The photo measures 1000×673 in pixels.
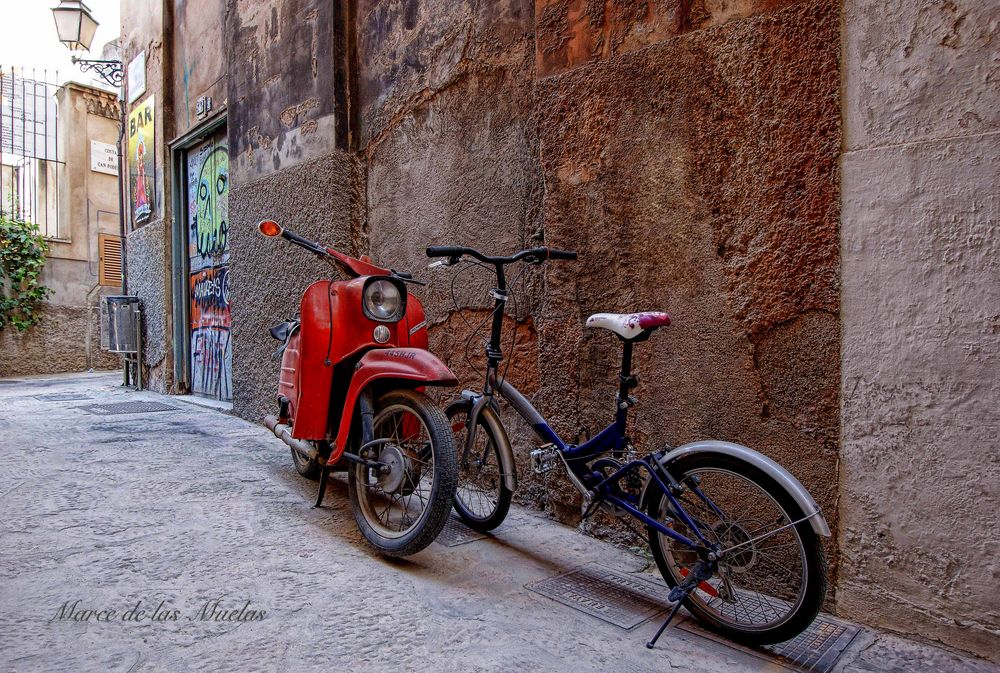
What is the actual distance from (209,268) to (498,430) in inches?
211

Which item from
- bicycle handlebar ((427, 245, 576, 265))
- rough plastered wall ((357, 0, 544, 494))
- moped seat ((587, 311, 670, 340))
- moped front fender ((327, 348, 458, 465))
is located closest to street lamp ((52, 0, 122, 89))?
rough plastered wall ((357, 0, 544, 494))

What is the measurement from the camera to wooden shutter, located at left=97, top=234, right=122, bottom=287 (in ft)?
38.7

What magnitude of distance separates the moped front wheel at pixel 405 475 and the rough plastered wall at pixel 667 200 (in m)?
0.71

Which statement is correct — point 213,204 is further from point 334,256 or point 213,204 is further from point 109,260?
point 109,260

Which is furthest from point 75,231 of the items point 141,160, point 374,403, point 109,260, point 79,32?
point 374,403

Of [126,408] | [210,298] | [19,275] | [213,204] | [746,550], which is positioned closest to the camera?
[746,550]

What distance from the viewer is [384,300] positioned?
275cm

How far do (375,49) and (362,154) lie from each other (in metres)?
0.70

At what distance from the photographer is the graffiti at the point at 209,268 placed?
6.47m

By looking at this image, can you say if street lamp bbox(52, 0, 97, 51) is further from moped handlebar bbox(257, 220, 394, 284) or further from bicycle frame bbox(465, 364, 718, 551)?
bicycle frame bbox(465, 364, 718, 551)

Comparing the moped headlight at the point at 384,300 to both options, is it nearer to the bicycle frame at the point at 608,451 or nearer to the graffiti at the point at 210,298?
the bicycle frame at the point at 608,451

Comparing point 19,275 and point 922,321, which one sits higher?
point 19,275

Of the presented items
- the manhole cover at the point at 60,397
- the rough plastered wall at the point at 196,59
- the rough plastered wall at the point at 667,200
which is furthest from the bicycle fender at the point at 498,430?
the manhole cover at the point at 60,397

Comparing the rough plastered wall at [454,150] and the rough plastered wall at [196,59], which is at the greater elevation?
the rough plastered wall at [196,59]
